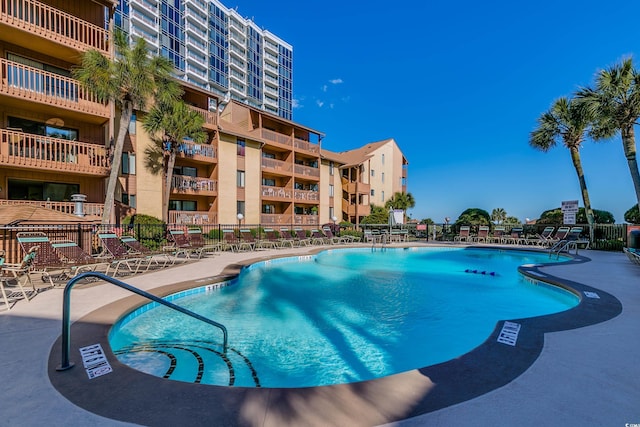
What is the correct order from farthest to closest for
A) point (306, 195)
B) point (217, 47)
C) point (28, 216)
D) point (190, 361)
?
point (217, 47) → point (306, 195) → point (28, 216) → point (190, 361)

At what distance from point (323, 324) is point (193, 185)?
16.5 metres

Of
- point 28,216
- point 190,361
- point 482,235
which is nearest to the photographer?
point 190,361

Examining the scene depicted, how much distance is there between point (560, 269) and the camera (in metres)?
9.77

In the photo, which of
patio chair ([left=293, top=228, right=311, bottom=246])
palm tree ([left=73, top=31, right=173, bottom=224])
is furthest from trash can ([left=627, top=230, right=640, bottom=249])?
palm tree ([left=73, top=31, right=173, bottom=224])

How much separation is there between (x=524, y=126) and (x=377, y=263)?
54.8ft

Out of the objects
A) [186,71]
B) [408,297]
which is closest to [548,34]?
[408,297]

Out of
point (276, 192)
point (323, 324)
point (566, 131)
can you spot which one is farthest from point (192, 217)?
point (566, 131)

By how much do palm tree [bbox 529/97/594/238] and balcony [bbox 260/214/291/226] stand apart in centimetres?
1867

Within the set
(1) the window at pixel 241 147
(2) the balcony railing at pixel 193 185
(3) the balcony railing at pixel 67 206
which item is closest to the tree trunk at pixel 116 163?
(3) the balcony railing at pixel 67 206

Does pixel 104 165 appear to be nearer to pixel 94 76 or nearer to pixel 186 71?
pixel 94 76

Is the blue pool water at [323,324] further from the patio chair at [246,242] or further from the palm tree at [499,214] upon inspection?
the palm tree at [499,214]

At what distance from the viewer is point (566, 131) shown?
18.9m

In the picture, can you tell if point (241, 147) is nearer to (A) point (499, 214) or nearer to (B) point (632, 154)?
(B) point (632, 154)

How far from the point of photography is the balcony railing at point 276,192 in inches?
958
